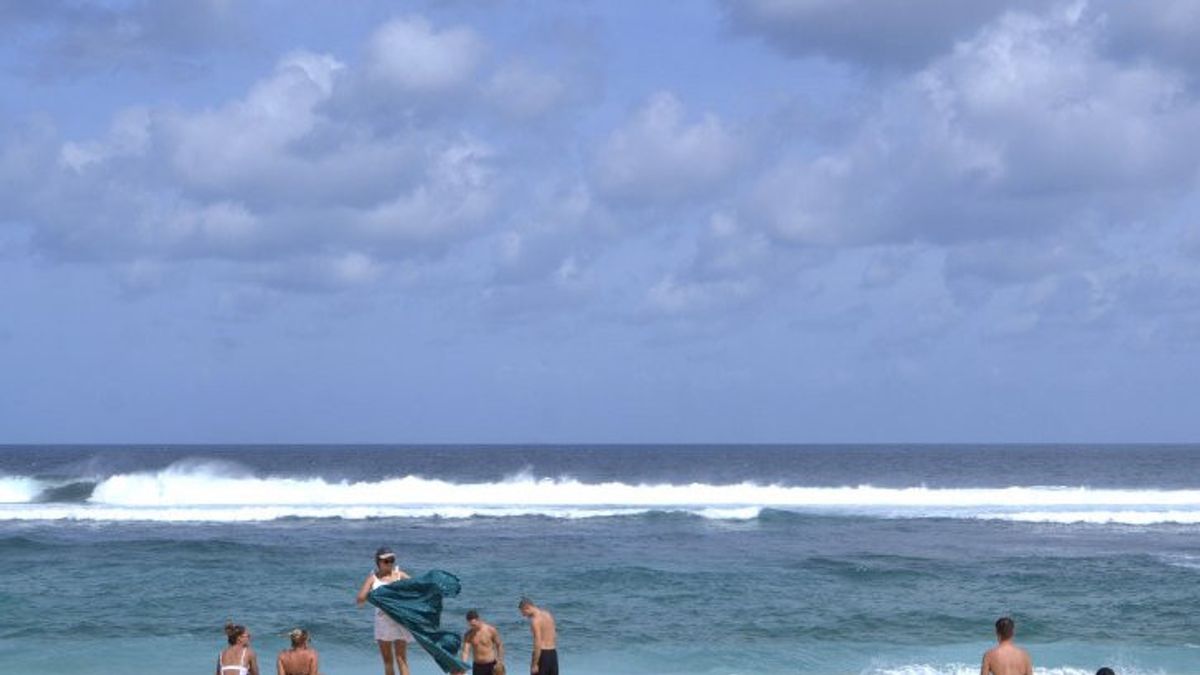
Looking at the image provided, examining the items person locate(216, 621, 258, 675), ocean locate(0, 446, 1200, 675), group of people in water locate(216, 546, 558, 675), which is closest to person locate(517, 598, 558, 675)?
group of people in water locate(216, 546, 558, 675)

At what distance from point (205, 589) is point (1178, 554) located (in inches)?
800

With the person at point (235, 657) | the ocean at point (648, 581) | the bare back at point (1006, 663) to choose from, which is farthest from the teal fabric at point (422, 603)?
the bare back at point (1006, 663)

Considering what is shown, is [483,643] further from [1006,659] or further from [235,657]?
[1006,659]

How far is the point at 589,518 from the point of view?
129 feet

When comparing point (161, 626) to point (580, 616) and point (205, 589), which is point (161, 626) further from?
point (580, 616)

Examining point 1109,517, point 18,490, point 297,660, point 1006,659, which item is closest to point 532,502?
point 1109,517

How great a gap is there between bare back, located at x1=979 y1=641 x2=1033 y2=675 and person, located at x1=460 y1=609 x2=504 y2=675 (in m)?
4.81

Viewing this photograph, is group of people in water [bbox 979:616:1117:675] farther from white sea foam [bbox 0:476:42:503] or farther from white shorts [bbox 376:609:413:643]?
white sea foam [bbox 0:476:42:503]

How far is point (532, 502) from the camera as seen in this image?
50594 millimetres

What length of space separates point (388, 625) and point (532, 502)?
36.5 m

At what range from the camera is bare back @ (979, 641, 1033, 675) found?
1257 centimetres

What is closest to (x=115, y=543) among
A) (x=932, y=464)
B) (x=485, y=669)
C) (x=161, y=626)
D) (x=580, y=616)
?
(x=161, y=626)

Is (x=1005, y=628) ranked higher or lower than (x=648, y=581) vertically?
higher

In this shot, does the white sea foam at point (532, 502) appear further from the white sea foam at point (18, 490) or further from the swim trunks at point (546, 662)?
the swim trunks at point (546, 662)
